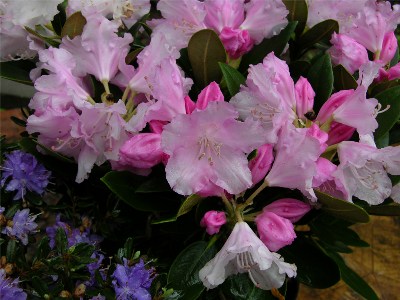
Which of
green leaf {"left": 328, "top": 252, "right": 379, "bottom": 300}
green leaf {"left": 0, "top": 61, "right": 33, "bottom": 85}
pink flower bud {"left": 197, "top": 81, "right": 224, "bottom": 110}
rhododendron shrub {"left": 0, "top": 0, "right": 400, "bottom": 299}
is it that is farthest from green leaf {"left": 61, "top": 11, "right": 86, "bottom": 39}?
green leaf {"left": 328, "top": 252, "right": 379, "bottom": 300}

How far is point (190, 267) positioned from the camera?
2.78ft

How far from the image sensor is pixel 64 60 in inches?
32.9

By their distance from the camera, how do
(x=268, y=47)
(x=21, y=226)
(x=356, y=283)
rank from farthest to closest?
(x=356, y=283)
(x=268, y=47)
(x=21, y=226)

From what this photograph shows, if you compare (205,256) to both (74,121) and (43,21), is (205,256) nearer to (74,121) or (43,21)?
(74,121)

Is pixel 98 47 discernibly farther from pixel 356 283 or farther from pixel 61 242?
pixel 356 283

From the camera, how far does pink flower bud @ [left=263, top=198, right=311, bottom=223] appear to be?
0.79 m

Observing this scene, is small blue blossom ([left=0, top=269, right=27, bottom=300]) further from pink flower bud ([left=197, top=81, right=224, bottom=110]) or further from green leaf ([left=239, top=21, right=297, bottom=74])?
green leaf ([left=239, top=21, right=297, bottom=74])

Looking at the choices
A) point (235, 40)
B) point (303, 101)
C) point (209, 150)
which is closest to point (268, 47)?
point (235, 40)

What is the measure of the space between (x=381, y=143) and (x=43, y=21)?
57 cm

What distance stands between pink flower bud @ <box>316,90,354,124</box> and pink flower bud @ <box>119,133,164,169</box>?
0.22m

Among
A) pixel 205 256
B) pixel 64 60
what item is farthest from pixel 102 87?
Answer: pixel 205 256

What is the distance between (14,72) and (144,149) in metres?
0.38

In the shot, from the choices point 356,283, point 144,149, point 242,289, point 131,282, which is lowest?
point 356,283

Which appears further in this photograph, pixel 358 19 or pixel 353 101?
pixel 358 19
